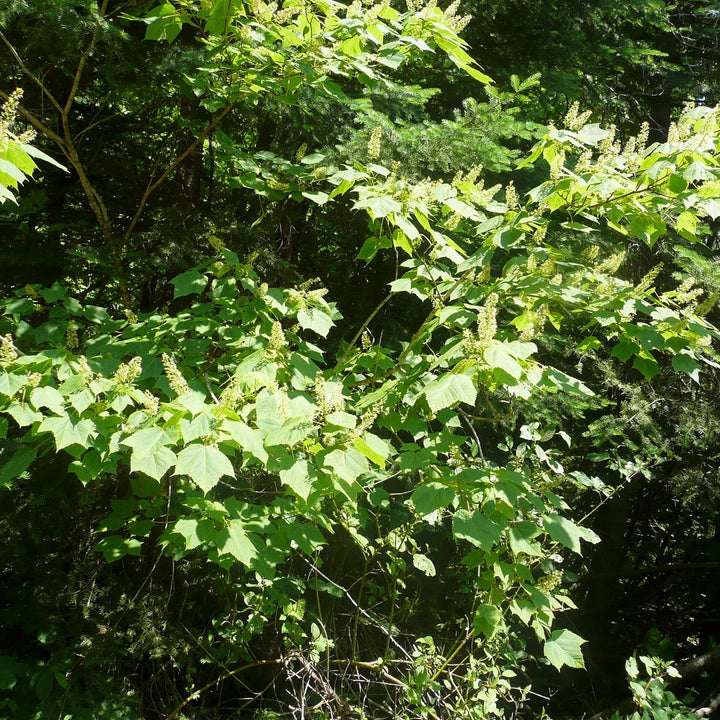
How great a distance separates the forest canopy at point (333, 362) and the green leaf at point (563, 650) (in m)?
0.02

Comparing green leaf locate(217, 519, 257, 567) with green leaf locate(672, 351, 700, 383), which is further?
green leaf locate(672, 351, 700, 383)

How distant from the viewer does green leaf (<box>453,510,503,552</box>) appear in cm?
164

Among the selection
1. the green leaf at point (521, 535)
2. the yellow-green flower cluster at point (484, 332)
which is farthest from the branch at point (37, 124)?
the green leaf at point (521, 535)

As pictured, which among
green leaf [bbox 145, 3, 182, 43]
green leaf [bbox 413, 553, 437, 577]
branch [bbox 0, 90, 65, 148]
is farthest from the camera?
green leaf [bbox 413, 553, 437, 577]

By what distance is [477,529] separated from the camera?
1.68 m

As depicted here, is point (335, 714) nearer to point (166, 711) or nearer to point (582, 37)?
point (166, 711)

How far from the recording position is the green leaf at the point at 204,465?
1468 mm

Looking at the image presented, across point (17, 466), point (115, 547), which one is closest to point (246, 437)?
point (17, 466)

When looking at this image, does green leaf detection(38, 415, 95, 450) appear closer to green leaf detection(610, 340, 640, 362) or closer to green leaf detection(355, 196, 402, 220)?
green leaf detection(355, 196, 402, 220)

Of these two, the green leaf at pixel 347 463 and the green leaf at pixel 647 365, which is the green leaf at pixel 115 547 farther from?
the green leaf at pixel 647 365

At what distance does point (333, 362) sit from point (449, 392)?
89.8 inches

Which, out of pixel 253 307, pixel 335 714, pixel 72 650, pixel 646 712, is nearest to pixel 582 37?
pixel 253 307

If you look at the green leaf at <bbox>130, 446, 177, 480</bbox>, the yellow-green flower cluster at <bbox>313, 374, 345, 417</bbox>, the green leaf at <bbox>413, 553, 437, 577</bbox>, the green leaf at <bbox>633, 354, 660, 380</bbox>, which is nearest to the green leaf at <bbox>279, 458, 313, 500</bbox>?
the yellow-green flower cluster at <bbox>313, 374, 345, 417</bbox>

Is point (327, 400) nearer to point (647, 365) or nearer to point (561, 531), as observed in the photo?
point (561, 531)
